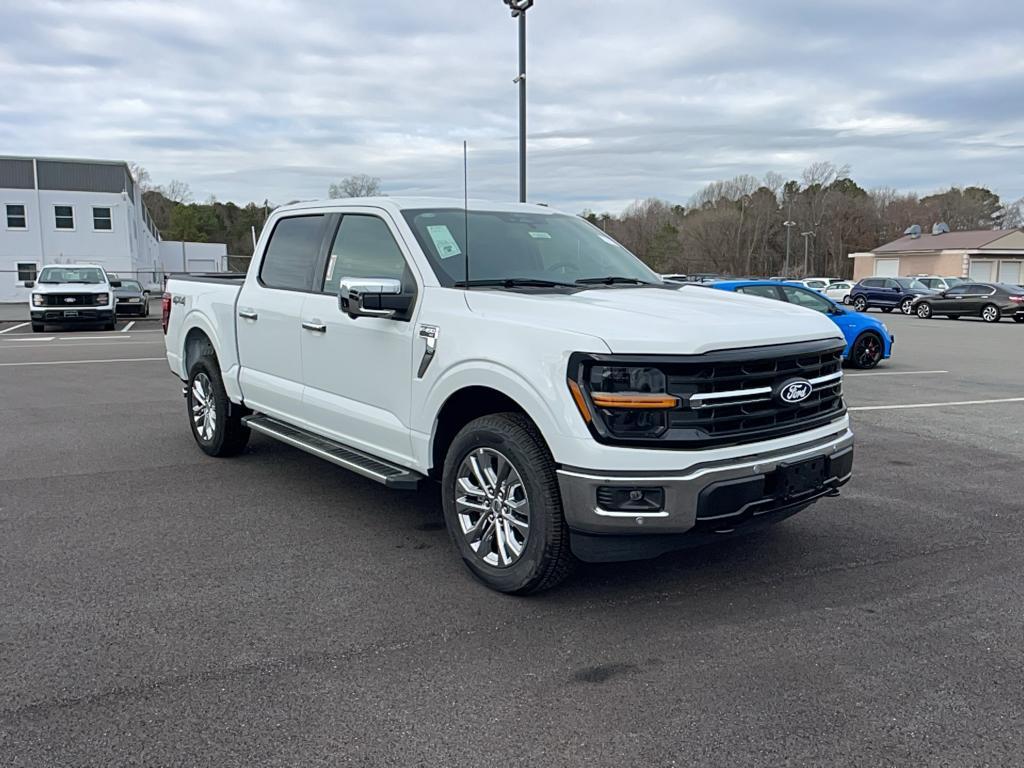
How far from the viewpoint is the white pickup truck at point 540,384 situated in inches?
147

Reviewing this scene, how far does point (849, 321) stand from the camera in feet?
46.7

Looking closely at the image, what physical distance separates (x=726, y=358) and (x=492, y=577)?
1565 mm

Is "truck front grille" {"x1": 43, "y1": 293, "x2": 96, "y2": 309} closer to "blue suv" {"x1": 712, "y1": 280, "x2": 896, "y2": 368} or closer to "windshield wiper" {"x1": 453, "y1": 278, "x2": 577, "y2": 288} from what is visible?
"blue suv" {"x1": 712, "y1": 280, "x2": 896, "y2": 368}

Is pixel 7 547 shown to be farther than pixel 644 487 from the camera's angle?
Yes

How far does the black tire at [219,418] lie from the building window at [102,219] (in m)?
43.0

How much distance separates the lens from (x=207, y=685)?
11.0 ft

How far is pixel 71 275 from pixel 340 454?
2102cm

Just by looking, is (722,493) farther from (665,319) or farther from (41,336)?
(41,336)

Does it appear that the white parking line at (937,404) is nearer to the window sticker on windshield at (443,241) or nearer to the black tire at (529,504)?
the window sticker on windshield at (443,241)

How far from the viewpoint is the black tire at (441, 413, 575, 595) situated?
12.9ft

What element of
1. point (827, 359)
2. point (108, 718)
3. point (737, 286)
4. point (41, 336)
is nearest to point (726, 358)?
point (827, 359)

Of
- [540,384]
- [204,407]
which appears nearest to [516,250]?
[540,384]

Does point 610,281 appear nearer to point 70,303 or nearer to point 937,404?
point 937,404

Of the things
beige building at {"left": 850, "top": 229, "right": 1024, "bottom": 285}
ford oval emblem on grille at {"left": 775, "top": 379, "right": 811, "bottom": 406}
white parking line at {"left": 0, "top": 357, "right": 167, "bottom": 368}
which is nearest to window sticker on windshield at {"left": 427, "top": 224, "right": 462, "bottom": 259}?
ford oval emblem on grille at {"left": 775, "top": 379, "right": 811, "bottom": 406}
